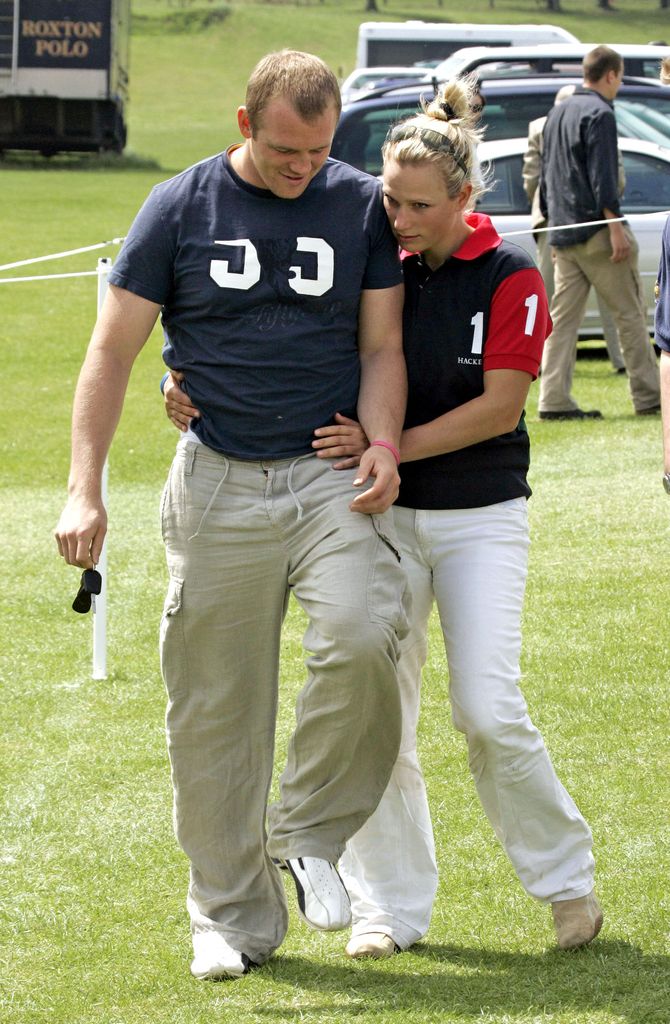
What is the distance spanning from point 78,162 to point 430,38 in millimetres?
9481

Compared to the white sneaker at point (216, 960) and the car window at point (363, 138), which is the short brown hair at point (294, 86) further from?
the car window at point (363, 138)

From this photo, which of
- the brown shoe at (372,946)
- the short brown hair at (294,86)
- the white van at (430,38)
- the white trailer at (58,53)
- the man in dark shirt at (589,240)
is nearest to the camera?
the short brown hair at (294,86)

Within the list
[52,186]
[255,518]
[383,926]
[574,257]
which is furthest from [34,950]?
[52,186]

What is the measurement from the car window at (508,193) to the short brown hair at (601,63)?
1.79 metres

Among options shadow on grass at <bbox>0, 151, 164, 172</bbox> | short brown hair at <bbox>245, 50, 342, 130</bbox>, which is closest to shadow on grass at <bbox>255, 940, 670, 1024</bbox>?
short brown hair at <bbox>245, 50, 342, 130</bbox>

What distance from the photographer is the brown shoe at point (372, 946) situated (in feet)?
11.6

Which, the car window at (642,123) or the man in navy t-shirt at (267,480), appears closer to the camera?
the man in navy t-shirt at (267,480)

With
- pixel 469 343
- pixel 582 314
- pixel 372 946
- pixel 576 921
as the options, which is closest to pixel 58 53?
pixel 582 314

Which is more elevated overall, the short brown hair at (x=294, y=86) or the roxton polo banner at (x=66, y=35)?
the short brown hair at (x=294, y=86)

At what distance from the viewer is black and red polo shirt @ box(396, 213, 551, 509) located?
342 cm

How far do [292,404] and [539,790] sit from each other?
1.00m

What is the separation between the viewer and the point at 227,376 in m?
3.36

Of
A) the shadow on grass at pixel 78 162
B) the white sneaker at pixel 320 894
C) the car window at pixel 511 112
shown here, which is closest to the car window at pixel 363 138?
the car window at pixel 511 112

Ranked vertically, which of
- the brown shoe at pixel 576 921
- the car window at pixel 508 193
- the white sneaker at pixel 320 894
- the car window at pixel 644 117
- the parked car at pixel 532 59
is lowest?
the brown shoe at pixel 576 921
